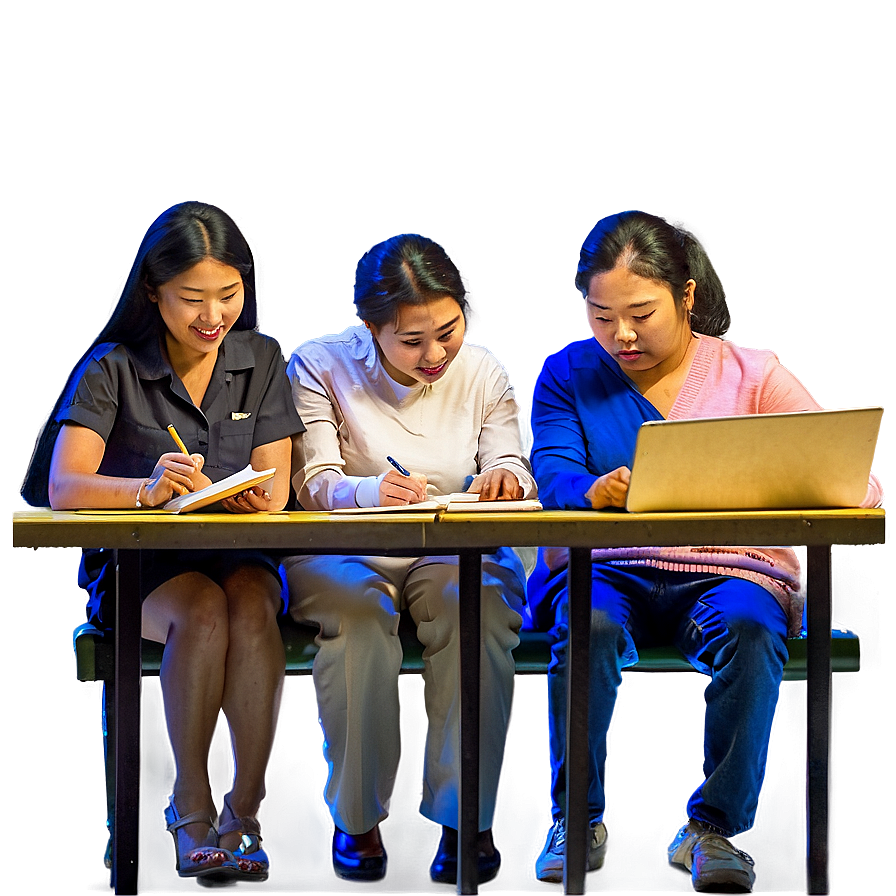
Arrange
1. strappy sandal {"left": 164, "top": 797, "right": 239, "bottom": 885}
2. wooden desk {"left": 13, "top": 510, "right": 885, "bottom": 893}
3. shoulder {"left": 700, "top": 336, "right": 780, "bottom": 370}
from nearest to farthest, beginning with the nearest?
wooden desk {"left": 13, "top": 510, "right": 885, "bottom": 893}, strappy sandal {"left": 164, "top": 797, "right": 239, "bottom": 885}, shoulder {"left": 700, "top": 336, "right": 780, "bottom": 370}

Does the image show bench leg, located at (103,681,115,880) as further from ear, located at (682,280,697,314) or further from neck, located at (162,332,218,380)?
ear, located at (682,280,697,314)

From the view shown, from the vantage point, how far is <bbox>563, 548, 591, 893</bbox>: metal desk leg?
6.45ft

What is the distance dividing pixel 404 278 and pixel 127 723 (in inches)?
42.9

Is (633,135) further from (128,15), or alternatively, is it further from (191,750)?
(191,750)

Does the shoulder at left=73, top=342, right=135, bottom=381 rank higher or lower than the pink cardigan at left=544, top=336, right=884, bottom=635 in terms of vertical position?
higher

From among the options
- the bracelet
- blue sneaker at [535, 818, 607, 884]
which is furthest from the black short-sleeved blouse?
blue sneaker at [535, 818, 607, 884]

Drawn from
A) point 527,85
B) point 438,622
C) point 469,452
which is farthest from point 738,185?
point 438,622

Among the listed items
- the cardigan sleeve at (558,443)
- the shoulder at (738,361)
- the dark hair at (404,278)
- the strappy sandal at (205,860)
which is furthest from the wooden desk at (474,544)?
the dark hair at (404,278)

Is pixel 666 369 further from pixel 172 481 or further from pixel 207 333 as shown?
pixel 172 481

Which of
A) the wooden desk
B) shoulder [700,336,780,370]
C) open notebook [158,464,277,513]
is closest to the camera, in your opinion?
the wooden desk

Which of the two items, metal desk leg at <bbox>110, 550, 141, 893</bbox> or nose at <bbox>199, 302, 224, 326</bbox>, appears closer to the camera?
metal desk leg at <bbox>110, 550, 141, 893</bbox>

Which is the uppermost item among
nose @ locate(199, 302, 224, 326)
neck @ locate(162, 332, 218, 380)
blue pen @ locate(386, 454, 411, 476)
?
nose @ locate(199, 302, 224, 326)

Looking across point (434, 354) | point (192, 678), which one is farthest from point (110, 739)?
point (434, 354)

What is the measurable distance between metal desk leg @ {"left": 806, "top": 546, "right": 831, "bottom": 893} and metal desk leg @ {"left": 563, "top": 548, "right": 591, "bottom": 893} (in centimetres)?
43
